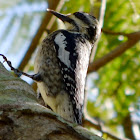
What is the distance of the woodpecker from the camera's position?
157 inches

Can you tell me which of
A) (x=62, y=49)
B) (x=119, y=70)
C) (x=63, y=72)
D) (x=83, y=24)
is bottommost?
(x=119, y=70)

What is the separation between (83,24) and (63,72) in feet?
3.57

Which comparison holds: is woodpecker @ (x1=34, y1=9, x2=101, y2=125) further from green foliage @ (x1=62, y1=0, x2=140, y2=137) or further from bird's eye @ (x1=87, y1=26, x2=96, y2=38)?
green foliage @ (x1=62, y1=0, x2=140, y2=137)

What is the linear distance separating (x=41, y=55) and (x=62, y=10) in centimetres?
102

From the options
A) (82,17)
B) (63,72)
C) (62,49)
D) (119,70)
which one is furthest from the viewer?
(119,70)

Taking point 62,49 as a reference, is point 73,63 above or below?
below

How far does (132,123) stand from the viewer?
6.65 meters

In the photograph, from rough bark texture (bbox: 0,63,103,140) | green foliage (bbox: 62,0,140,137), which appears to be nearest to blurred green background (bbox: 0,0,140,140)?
green foliage (bbox: 62,0,140,137)

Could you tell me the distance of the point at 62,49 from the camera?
14.3 ft

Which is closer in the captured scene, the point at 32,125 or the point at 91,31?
the point at 32,125

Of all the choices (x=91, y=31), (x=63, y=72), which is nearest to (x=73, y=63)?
(x=63, y=72)

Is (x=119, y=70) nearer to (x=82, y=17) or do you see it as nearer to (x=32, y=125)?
(x=82, y=17)

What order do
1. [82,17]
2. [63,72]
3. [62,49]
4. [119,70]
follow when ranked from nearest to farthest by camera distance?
1. [63,72]
2. [62,49]
3. [82,17]
4. [119,70]

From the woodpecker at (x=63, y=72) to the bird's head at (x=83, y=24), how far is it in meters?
0.30
